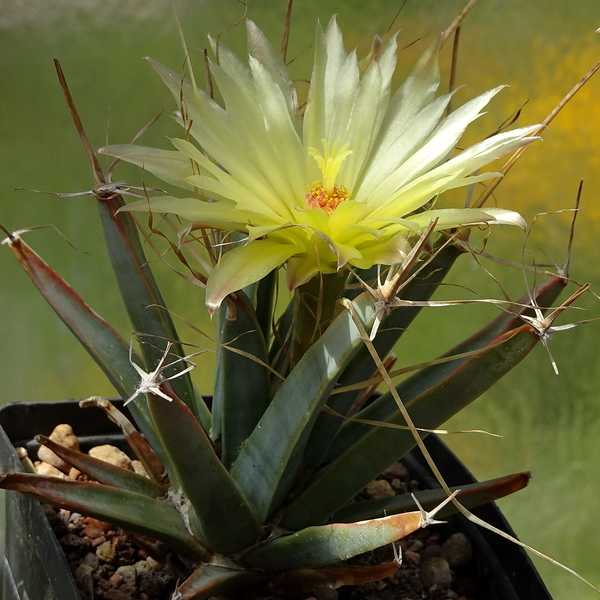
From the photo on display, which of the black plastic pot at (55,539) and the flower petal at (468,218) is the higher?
the flower petal at (468,218)

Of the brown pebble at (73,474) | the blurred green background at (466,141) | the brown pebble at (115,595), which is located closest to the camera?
the brown pebble at (115,595)

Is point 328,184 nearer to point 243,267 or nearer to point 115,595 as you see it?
point 243,267

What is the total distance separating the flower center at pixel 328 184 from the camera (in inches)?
15.1

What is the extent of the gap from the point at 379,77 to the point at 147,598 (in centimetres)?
34

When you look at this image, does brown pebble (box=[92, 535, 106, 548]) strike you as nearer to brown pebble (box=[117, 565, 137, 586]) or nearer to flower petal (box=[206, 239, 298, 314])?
brown pebble (box=[117, 565, 137, 586])

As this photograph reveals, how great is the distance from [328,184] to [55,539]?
0.27 m

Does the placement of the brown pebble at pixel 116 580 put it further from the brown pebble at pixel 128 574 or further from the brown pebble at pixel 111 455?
the brown pebble at pixel 111 455

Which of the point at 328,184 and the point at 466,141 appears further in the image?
the point at 466,141

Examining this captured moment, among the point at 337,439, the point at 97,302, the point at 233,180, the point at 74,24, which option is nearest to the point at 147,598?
the point at 337,439

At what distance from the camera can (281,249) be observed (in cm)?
35

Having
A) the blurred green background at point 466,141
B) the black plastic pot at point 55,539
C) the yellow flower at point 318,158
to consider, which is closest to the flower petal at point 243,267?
the yellow flower at point 318,158

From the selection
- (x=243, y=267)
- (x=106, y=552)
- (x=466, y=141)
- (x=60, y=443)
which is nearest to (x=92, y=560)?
(x=106, y=552)

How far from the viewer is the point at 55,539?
426 mm

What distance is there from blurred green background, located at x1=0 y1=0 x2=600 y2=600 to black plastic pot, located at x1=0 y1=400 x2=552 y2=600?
0.73ft
